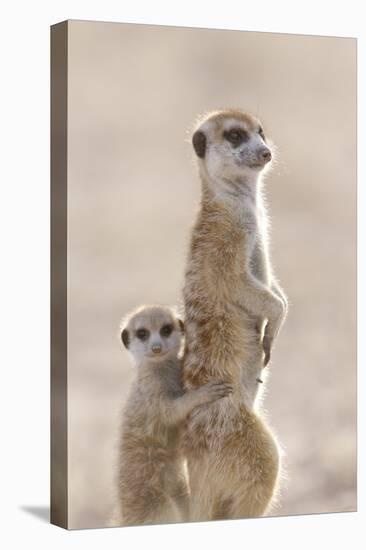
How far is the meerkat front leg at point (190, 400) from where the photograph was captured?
7141mm

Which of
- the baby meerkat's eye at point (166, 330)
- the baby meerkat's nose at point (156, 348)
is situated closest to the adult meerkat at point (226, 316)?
the baby meerkat's eye at point (166, 330)

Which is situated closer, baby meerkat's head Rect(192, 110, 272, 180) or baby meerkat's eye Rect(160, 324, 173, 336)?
baby meerkat's eye Rect(160, 324, 173, 336)

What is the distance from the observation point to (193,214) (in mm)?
7371

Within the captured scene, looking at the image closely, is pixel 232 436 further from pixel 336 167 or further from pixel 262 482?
pixel 336 167

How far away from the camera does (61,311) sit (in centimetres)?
707

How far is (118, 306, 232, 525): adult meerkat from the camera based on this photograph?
7.09 m

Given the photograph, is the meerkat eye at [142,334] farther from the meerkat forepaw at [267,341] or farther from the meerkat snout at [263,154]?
the meerkat snout at [263,154]

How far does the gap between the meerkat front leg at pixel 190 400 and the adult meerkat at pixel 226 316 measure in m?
0.03

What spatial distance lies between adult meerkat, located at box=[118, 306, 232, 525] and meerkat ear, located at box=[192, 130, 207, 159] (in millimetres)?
797

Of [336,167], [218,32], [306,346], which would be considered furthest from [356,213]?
[218,32]

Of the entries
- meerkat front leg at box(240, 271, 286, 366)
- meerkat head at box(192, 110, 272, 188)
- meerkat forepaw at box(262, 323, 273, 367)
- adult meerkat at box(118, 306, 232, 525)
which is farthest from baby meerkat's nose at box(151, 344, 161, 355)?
meerkat head at box(192, 110, 272, 188)

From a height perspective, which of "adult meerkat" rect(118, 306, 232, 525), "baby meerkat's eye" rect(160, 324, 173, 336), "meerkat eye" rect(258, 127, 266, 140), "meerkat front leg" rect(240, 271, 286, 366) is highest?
"meerkat eye" rect(258, 127, 266, 140)

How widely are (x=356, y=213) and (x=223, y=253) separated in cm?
107

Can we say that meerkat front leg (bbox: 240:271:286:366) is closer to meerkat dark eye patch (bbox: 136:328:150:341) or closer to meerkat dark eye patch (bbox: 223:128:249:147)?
meerkat dark eye patch (bbox: 136:328:150:341)
